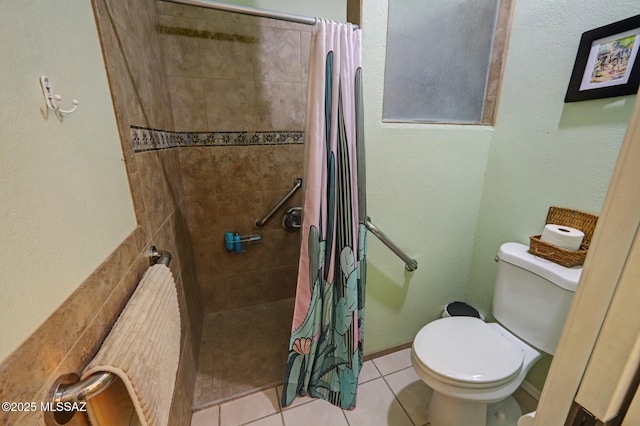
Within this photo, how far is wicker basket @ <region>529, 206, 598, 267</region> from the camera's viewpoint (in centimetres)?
104

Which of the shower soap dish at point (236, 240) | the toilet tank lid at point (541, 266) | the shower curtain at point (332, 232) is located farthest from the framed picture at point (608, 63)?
the shower soap dish at point (236, 240)

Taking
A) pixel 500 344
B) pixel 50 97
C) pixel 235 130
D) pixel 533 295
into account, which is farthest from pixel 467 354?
pixel 235 130

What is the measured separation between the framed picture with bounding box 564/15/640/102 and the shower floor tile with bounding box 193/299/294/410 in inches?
78.4

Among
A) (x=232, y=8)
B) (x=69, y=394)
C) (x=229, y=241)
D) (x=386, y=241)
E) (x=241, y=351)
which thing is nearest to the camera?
(x=69, y=394)

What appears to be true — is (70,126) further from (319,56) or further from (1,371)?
(319,56)

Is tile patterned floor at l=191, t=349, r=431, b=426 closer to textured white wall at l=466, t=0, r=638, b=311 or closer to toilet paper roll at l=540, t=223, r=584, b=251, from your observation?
textured white wall at l=466, t=0, r=638, b=311

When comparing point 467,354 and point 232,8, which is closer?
point 232,8

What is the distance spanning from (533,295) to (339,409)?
3.52 feet

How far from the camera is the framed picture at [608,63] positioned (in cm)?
91

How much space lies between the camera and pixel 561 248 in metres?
1.06

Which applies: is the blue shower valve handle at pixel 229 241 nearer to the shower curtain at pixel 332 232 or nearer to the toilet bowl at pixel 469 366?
the shower curtain at pixel 332 232

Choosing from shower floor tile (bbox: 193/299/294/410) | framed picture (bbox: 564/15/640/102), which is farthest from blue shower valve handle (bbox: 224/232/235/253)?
framed picture (bbox: 564/15/640/102)

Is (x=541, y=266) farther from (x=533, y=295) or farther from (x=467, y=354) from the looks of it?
(x=467, y=354)

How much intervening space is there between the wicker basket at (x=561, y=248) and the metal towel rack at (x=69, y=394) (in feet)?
4.90
